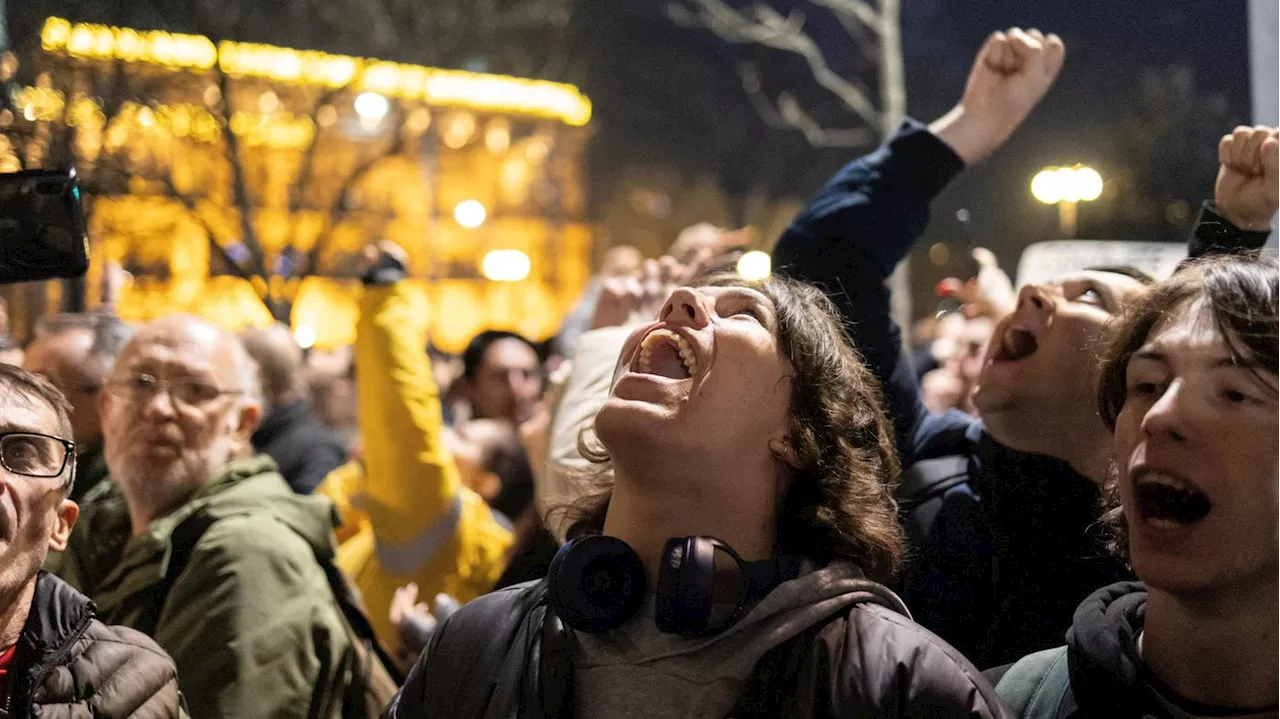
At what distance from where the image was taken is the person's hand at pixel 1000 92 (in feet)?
10.6

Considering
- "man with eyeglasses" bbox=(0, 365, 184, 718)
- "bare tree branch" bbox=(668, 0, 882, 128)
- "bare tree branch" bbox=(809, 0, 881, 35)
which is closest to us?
"man with eyeglasses" bbox=(0, 365, 184, 718)

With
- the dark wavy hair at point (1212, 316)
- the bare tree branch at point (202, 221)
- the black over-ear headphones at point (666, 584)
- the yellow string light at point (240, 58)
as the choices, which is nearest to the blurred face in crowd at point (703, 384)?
the black over-ear headphones at point (666, 584)

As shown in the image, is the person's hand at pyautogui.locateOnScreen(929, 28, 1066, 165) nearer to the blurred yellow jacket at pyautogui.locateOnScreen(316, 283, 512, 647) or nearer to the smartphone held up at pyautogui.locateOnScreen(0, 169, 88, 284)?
the blurred yellow jacket at pyautogui.locateOnScreen(316, 283, 512, 647)

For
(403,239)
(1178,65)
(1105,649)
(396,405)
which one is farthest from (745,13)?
(403,239)

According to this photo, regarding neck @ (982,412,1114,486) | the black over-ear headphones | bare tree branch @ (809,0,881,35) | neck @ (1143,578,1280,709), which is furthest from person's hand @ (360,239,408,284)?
bare tree branch @ (809,0,881,35)

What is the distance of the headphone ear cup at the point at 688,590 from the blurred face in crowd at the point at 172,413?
5.98ft

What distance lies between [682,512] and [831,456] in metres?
0.30

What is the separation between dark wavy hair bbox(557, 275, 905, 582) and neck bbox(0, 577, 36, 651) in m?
0.98

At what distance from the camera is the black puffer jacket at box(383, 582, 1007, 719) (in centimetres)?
186

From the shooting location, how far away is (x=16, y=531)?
225 centimetres

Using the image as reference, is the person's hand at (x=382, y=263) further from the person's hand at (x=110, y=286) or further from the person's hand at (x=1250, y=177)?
the person's hand at (x=1250, y=177)

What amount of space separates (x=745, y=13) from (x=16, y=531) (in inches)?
404

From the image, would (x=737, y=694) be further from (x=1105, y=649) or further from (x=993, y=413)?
(x=993, y=413)

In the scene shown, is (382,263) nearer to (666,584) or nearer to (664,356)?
(664,356)
